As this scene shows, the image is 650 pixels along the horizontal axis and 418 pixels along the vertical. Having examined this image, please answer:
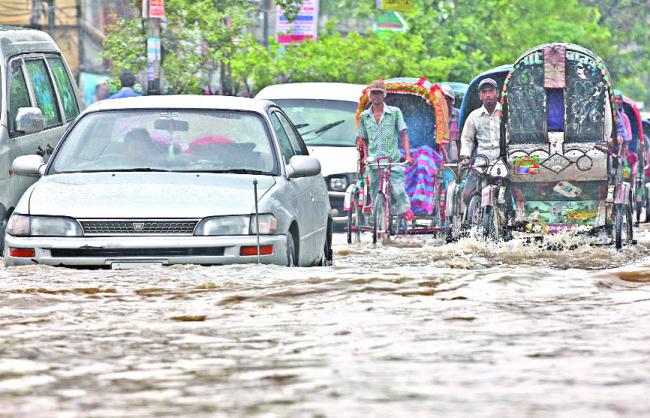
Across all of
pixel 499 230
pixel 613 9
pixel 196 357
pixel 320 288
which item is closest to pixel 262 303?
pixel 320 288

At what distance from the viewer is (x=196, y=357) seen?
7875mm

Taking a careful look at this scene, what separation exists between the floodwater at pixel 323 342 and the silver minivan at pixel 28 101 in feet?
8.82

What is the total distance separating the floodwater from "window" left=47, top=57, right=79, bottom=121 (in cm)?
478

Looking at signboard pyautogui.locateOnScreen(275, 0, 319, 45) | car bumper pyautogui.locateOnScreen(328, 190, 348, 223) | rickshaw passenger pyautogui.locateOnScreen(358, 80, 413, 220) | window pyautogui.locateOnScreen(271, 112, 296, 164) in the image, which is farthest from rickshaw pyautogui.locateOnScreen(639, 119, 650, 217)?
window pyautogui.locateOnScreen(271, 112, 296, 164)

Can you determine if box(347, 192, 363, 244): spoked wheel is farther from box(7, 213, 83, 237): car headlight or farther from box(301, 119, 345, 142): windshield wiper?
box(7, 213, 83, 237): car headlight

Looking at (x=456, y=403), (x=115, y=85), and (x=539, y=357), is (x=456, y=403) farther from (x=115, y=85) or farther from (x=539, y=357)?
(x=115, y=85)

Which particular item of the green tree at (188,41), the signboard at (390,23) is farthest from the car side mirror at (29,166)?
the signboard at (390,23)

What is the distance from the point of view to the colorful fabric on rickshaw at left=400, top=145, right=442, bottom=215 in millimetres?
19516

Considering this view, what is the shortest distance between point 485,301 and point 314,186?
2897mm

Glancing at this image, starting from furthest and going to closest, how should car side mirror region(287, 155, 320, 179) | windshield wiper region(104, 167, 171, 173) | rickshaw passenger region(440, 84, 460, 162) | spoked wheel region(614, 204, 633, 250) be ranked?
rickshaw passenger region(440, 84, 460, 162)
spoked wheel region(614, 204, 633, 250)
car side mirror region(287, 155, 320, 179)
windshield wiper region(104, 167, 171, 173)

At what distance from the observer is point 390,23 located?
36500mm

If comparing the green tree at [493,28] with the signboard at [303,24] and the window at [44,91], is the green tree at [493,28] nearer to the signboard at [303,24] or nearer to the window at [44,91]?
the signboard at [303,24]

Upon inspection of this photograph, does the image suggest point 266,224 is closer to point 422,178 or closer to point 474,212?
point 474,212

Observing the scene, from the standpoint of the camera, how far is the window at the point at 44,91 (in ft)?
47.1
